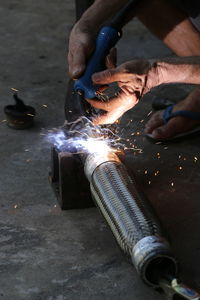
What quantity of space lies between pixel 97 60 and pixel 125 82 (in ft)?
0.56

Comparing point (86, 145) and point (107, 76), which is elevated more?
point (107, 76)

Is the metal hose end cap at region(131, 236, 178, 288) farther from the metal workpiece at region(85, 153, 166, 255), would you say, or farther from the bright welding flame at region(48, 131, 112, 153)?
the bright welding flame at region(48, 131, 112, 153)

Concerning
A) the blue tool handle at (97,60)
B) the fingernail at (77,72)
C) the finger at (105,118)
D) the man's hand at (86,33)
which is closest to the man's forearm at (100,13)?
the man's hand at (86,33)

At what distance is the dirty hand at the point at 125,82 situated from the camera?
2084 mm

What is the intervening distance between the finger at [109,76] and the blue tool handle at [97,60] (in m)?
0.12

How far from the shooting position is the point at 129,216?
2.00 m

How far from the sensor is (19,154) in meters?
2.75

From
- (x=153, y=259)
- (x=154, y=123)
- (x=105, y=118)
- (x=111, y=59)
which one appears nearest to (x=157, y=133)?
(x=154, y=123)

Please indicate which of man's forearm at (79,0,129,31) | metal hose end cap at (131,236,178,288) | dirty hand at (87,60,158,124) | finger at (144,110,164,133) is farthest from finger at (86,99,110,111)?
finger at (144,110,164,133)

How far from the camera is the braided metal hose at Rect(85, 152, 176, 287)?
1830 mm

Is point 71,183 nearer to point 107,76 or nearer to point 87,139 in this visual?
point 87,139

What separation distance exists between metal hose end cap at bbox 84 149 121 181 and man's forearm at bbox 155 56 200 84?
1.07 feet

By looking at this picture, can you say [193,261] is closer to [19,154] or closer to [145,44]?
[19,154]

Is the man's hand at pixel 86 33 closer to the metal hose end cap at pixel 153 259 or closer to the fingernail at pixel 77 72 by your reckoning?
the fingernail at pixel 77 72
